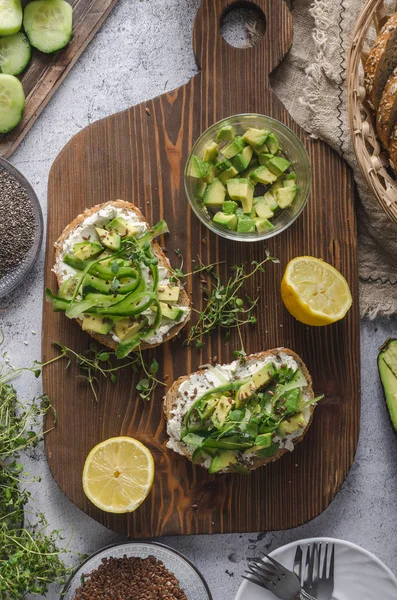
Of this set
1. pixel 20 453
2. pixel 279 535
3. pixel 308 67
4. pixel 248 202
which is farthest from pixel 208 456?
pixel 308 67

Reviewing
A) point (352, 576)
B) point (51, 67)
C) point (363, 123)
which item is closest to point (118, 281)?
point (51, 67)

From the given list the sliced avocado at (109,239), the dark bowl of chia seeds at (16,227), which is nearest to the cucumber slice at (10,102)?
the dark bowl of chia seeds at (16,227)

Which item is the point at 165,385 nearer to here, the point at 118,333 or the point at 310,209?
the point at 118,333

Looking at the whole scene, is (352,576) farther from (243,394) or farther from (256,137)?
(256,137)

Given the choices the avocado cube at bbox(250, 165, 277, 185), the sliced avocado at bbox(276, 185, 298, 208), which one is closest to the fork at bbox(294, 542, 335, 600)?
the sliced avocado at bbox(276, 185, 298, 208)

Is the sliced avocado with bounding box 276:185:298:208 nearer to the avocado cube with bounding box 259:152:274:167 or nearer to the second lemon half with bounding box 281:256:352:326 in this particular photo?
the avocado cube with bounding box 259:152:274:167
